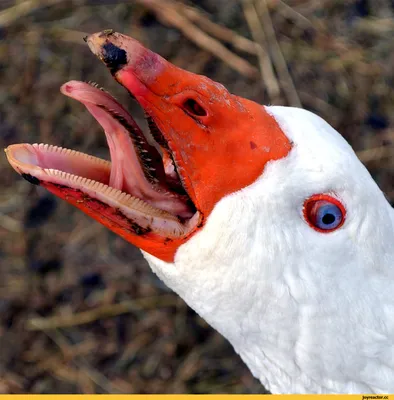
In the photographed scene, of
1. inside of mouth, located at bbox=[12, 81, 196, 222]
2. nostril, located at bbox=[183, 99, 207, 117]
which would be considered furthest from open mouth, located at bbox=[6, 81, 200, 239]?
nostril, located at bbox=[183, 99, 207, 117]

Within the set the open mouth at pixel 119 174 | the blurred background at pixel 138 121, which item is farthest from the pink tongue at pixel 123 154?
the blurred background at pixel 138 121

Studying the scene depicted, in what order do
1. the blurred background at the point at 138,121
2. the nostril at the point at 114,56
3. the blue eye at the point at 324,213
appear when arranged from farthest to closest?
the blurred background at the point at 138,121
the blue eye at the point at 324,213
the nostril at the point at 114,56

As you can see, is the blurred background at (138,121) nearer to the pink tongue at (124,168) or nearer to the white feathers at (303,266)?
the white feathers at (303,266)

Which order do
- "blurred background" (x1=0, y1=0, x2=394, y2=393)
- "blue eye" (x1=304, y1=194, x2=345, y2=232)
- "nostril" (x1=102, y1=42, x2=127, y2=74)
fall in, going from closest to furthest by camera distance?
"nostril" (x1=102, y1=42, x2=127, y2=74) < "blue eye" (x1=304, y1=194, x2=345, y2=232) < "blurred background" (x1=0, y1=0, x2=394, y2=393)

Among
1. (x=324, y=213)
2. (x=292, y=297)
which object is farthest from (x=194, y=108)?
(x=292, y=297)

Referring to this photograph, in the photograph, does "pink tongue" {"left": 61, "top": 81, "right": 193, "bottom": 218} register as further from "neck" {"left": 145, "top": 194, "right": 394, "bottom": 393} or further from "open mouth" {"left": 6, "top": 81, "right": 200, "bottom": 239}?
"neck" {"left": 145, "top": 194, "right": 394, "bottom": 393}

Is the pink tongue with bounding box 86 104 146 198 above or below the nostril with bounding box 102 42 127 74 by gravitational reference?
below
